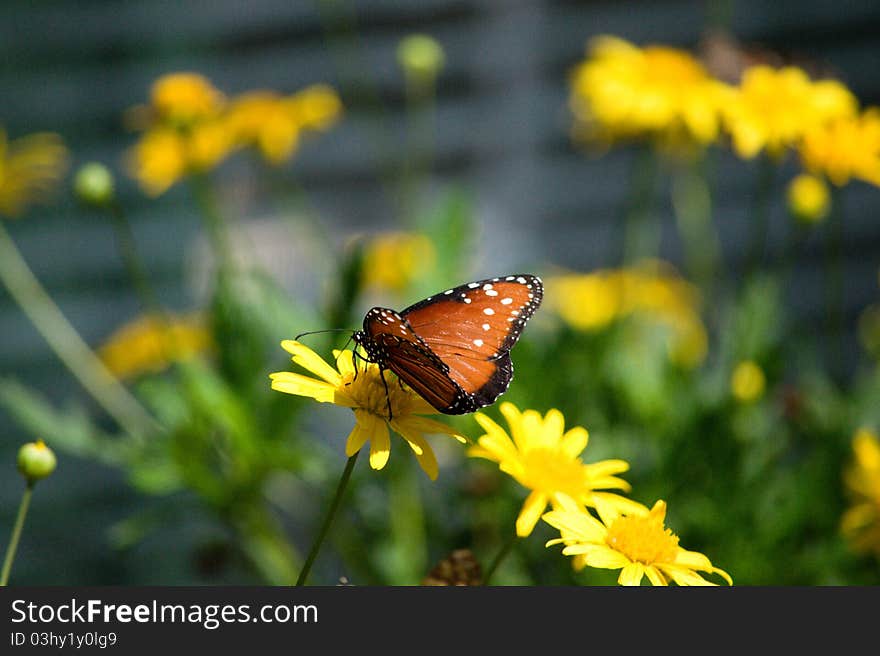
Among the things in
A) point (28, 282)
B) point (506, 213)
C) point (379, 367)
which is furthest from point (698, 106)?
point (28, 282)

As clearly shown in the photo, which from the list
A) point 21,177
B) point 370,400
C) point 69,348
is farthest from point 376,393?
point 69,348

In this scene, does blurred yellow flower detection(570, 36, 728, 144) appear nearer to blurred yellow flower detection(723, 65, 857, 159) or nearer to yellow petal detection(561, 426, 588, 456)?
blurred yellow flower detection(723, 65, 857, 159)

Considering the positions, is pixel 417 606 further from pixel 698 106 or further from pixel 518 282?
pixel 698 106

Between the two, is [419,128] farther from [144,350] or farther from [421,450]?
[421,450]

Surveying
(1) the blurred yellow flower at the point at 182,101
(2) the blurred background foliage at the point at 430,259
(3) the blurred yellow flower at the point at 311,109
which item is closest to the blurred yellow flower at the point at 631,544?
(2) the blurred background foliage at the point at 430,259

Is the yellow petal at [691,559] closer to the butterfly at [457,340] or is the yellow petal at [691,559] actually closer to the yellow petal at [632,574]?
the yellow petal at [632,574]

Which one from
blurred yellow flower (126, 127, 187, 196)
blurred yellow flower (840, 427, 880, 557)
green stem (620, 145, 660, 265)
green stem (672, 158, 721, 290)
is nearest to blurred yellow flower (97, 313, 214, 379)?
blurred yellow flower (126, 127, 187, 196)

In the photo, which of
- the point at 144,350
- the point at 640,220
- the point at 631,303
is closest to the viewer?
the point at 631,303
